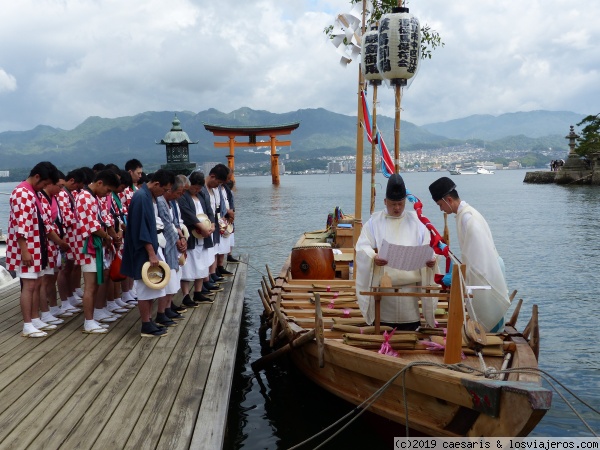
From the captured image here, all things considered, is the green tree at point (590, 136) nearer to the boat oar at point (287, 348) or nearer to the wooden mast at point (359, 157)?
the wooden mast at point (359, 157)

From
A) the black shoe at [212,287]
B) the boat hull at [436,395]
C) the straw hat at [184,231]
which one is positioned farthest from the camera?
the black shoe at [212,287]

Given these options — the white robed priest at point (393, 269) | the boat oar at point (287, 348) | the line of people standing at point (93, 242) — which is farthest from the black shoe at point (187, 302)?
the white robed priest at point (393, 269)

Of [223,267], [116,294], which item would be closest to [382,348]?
[116,294]

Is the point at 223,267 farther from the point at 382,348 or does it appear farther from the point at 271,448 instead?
the point at 382,348

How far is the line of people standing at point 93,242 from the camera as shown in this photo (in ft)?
18.9

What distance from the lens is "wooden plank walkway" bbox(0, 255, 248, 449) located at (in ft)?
12.7

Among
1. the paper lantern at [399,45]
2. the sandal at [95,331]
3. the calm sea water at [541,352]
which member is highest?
the paper lantern at [399,45]

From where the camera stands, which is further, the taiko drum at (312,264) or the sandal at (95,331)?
the taiko drum at (312,264)

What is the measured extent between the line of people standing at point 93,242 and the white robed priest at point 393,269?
7.24ft

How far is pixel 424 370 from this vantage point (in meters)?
4.36

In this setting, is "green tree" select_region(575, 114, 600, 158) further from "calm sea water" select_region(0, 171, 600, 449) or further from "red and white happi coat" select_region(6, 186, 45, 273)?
"red and white happi coat" select_region(6, 186, 45, 273)

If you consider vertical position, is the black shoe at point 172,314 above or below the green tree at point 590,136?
below

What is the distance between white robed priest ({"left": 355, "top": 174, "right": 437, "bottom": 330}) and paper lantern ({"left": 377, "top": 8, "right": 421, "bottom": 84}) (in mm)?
2581

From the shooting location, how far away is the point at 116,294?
24.5ft
